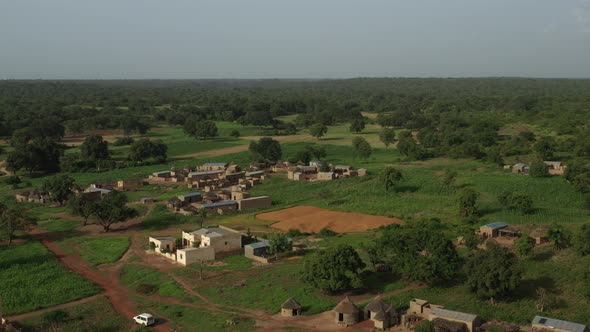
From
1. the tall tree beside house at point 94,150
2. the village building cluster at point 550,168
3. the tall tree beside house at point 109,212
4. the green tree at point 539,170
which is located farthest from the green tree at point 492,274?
the tall tree beside house at point 94,150

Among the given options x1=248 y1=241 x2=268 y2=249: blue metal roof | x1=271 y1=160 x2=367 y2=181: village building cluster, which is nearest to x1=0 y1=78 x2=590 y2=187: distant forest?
x1=271 y1=160 x2=367 y2=181: village building cluster

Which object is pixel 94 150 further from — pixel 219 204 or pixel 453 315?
pixel 453 315

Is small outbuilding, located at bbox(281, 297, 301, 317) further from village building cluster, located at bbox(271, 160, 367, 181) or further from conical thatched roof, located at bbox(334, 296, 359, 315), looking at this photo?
village building cluster, located at bbox(271, 160, 367, 181)

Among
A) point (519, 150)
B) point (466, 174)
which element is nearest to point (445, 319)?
point (466, 174)

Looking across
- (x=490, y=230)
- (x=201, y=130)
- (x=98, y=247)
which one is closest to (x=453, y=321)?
(x=490, y=230)

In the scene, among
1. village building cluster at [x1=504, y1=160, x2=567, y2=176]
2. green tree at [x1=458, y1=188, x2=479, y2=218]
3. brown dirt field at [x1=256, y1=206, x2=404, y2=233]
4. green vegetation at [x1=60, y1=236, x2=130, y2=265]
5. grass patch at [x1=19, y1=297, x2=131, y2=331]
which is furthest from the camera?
village building cluster at [x1=504, y1=160, x2=567, y2=176]

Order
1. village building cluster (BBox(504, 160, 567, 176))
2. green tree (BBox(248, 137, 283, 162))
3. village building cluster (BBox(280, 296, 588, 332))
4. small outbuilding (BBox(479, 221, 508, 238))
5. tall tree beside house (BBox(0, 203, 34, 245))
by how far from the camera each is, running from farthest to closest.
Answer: green tree (BBox(248, 137, 283, 162)) < village building cluster (BBox(504, 160, 567, 176)) < tall tree beside house (BBox(0, 203, 34, 245)) < small outbuilding (BBox(479, 221, 508, 238)) < village building cluster (BBox(280, 296, 588, 332))

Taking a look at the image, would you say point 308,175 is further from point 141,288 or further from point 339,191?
point 141,288
